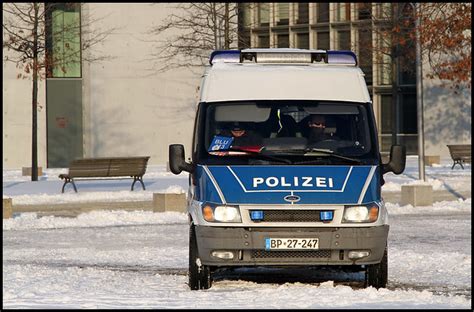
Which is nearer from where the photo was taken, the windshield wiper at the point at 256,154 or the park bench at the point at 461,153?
the windshield wiper at the point at 256,154

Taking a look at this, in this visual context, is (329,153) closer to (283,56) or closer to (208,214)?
(208,214)

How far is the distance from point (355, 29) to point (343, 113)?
44298 mm

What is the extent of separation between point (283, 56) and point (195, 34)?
2944 cm

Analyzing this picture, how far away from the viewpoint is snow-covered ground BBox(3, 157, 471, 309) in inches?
437

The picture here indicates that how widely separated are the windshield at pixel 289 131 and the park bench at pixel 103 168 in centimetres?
1799

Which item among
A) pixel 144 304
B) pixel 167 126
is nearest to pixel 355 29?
pixel 167 126

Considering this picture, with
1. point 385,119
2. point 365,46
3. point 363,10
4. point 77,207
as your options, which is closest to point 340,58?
point 77,207

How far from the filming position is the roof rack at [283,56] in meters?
13.5

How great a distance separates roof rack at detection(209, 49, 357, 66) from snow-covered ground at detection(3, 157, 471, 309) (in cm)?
236

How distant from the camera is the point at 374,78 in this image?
5778 cm

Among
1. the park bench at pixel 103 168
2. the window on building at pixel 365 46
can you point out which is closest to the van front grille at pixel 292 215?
the park bench at pixel 103 168

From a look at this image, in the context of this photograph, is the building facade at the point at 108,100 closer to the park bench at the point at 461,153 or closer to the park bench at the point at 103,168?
the park bench at the point at 461,153

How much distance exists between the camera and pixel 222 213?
11977 mm

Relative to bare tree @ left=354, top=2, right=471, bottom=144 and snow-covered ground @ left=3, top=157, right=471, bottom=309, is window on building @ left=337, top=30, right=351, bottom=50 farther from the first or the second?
snow-covered ground @ left=3, top=157, right=471, bottom=309
